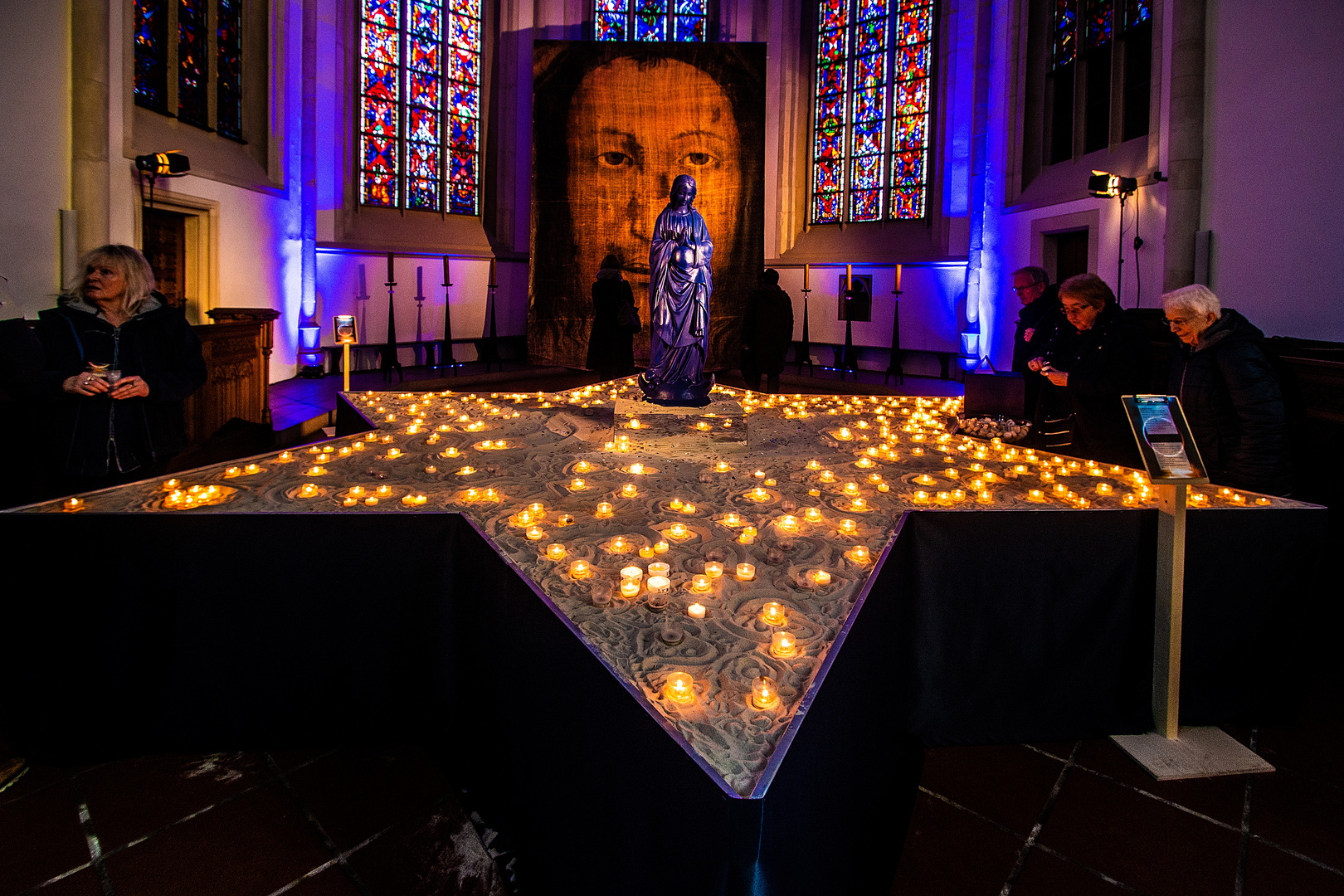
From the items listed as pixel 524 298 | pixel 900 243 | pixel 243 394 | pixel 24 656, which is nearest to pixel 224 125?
pixel 243 394

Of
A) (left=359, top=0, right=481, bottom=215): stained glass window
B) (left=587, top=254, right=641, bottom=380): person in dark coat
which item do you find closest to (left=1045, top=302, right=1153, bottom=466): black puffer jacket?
(left=587, top=254, right=641, bottom=380): person in dark coat

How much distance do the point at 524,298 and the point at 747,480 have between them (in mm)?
11455

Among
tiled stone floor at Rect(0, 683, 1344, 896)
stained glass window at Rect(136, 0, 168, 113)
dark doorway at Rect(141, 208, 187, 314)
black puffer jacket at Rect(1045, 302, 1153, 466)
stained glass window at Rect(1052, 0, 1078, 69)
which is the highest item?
stained glass window at Rect(1052, 0, 1078, 69)

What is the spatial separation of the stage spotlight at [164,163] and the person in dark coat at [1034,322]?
710 centimetres

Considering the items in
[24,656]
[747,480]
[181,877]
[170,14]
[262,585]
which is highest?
[170,14]

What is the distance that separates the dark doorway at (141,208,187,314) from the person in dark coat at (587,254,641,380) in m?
4.40

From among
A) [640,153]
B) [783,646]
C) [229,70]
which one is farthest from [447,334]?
[783,646]

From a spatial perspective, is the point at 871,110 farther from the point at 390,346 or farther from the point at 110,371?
the point at 110,371

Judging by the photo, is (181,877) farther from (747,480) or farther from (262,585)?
(747,480)

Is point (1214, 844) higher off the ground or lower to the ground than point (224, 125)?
lower

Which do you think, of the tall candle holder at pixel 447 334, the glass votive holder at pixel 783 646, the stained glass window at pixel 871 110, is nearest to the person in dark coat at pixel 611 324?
the tall candle holder at pixel 447 334

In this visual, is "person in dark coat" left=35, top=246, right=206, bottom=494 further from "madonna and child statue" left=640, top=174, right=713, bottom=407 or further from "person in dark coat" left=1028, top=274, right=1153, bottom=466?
"person in dark coat" left=1028, top=274, right=1153, bottom=466

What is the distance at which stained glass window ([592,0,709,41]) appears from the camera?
1419cm

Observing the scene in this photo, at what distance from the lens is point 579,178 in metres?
11.7
